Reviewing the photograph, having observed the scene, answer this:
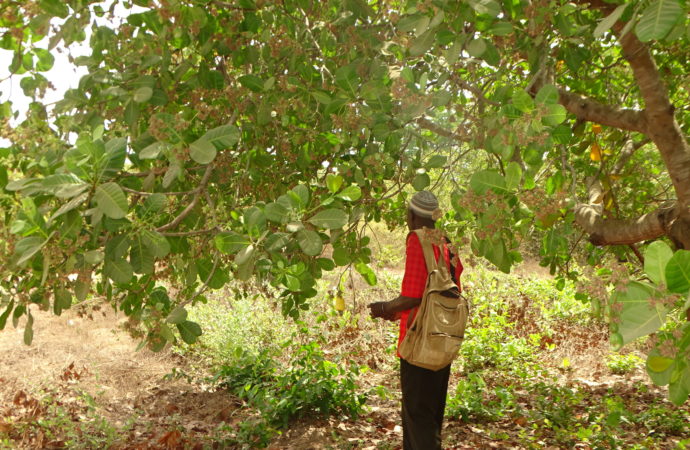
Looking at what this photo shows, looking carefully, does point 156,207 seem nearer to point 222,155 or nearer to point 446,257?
point 222,155

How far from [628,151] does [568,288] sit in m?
4.42

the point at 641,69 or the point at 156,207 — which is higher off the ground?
the point at 641,69

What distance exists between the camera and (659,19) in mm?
1059

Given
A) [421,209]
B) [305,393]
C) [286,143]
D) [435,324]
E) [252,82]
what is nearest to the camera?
[252,82]

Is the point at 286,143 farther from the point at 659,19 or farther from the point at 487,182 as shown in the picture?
the point at 659,19

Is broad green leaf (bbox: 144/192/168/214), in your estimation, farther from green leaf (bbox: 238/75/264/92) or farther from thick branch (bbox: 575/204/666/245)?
thick branch (bbox: 575/204/666/245)

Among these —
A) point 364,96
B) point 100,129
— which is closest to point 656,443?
point 364,96

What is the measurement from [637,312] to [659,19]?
22.3 inches

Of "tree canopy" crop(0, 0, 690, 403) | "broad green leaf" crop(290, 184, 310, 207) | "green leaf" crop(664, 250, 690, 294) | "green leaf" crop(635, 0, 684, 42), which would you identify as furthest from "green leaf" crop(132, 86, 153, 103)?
"green leaf" crop(664, 250, 690, 294)

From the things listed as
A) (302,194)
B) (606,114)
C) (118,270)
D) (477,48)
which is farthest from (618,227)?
(118,270)

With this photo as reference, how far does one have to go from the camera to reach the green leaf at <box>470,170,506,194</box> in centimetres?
138

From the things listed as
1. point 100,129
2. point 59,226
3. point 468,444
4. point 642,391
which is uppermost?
point 100,129

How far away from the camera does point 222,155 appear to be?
2.40m

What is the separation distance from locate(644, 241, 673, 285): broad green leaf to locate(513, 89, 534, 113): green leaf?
51 cm
